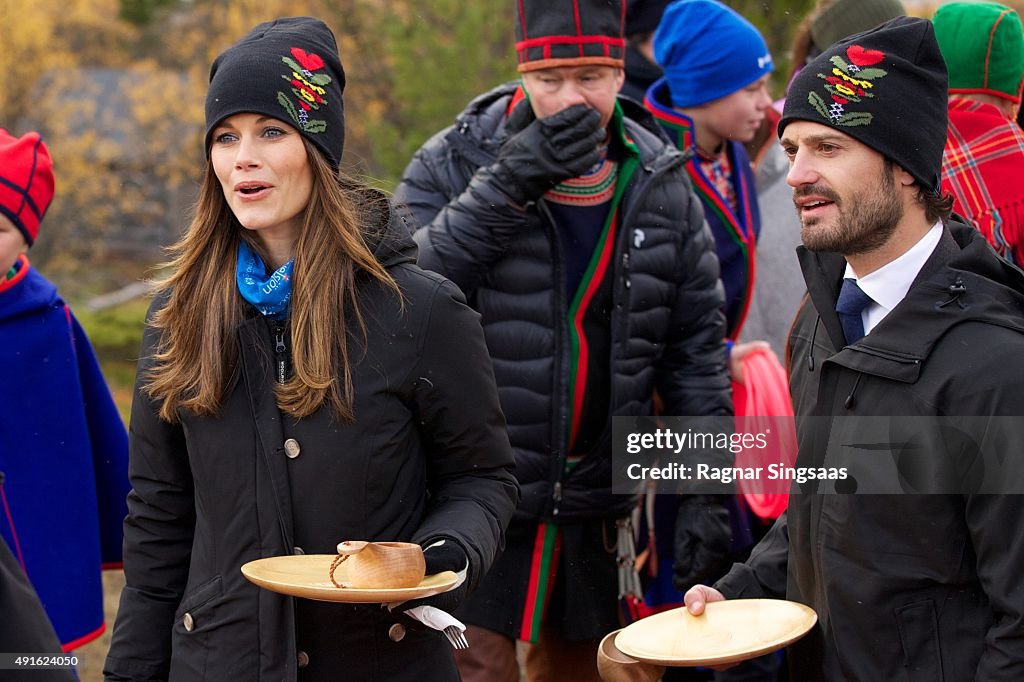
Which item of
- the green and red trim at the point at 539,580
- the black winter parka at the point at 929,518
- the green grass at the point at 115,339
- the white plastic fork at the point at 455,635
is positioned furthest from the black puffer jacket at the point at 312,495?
the green grass at the point at 115,339

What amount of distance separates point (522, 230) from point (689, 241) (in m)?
0.60

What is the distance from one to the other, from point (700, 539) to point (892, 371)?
1.68 meters

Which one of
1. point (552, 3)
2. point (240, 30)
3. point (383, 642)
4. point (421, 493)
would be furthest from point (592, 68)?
point (240, 30)

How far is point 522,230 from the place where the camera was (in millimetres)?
3973

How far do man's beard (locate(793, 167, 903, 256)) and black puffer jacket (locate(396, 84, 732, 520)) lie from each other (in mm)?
1232

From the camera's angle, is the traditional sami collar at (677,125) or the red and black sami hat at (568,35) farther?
the traditional sami collar at (677,125)

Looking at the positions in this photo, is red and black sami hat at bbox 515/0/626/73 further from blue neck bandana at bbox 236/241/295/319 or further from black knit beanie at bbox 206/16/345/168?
blue neck bandana at bbox 236/241/295/319

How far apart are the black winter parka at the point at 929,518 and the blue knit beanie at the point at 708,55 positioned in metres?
2.24

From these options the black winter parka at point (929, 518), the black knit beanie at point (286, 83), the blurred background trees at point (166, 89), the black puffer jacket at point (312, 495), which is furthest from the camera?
the blurred background trees at point (166, 89)

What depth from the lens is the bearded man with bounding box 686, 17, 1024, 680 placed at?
250 centimetres

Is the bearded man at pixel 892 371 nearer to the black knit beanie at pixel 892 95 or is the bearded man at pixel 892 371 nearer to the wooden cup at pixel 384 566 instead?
the black knit beanie at pixel 892 95

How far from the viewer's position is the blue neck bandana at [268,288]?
2.81 meters

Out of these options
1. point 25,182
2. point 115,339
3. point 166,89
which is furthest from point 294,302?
point 166,89

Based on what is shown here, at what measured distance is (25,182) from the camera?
4070 mm
